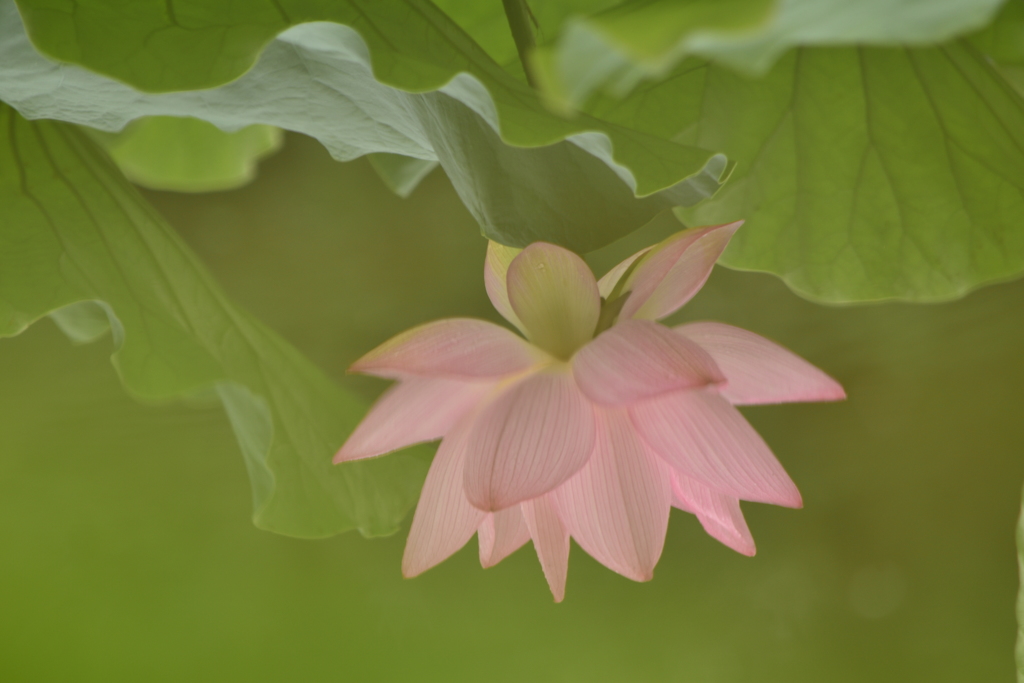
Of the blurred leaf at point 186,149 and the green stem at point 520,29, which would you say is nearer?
the green stem at point 520,29

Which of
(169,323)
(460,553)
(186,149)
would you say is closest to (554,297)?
(169,323)

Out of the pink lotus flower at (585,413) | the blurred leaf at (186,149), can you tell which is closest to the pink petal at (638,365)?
the pink lotus flower at (585,413)

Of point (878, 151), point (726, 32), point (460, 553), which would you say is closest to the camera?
point (726, 32)

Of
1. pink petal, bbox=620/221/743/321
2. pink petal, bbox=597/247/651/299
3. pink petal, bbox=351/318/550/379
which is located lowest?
pink petal, bbox=597/247/651/299

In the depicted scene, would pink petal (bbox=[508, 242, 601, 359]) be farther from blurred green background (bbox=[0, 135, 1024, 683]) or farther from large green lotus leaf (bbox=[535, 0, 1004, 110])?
blurred green background (bbox=[0, 135, 1024, 683])

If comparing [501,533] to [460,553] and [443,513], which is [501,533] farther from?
[460,553]

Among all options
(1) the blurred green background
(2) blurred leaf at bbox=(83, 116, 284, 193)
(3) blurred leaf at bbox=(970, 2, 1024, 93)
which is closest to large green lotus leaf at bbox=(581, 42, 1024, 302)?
(3) blurred leaf at bbox=(970, 2, 1024, 93)

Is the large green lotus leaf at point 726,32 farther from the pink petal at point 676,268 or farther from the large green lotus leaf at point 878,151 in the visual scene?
the large green lotus leaf at point 878,151
